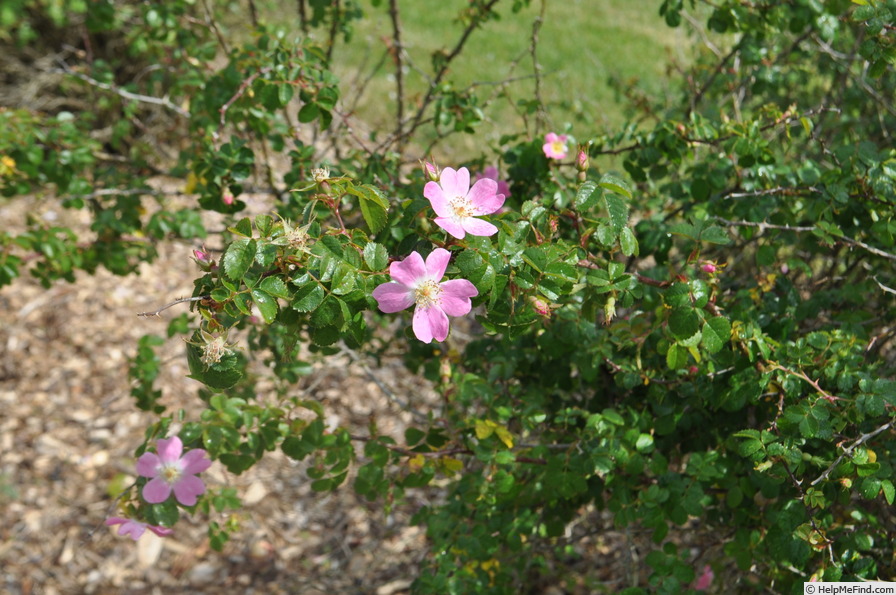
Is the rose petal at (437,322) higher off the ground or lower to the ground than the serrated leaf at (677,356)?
higher

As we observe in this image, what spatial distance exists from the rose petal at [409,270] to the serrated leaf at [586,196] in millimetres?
290

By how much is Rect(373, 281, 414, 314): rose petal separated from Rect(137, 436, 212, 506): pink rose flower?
2.25ft

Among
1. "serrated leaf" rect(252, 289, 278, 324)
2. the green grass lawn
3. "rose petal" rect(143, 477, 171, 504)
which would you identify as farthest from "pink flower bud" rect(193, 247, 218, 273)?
the green grass lawn

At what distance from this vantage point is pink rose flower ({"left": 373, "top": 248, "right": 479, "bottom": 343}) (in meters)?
1.02

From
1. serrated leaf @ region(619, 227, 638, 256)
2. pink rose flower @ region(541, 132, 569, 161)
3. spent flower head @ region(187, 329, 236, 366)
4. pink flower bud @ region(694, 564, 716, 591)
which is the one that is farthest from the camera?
pink flower bud @ region(694, 564, 716, 591)

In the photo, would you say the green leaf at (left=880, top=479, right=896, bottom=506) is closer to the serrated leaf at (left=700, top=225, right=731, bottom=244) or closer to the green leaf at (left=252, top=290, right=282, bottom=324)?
the serrated leaf at (left=700, top=225, right=731, bottom=244)

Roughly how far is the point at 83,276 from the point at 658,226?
302cm

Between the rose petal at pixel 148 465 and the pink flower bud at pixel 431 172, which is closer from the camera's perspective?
the pink flower bud at pixel 431 172

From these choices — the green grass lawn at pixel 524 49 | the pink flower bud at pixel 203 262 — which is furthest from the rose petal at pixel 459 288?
the green grass lawn at pixel 524 49

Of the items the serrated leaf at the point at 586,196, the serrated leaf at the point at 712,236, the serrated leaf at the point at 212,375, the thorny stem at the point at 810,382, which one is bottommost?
the thorny stem at the point at 810,382

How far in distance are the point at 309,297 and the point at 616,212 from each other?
51 cm

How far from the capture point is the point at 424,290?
1.04m

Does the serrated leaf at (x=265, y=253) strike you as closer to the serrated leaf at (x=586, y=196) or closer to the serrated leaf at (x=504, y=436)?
the serrated leaf at (x=586, y=196)

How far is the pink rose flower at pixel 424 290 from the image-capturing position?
1023 millimetres
